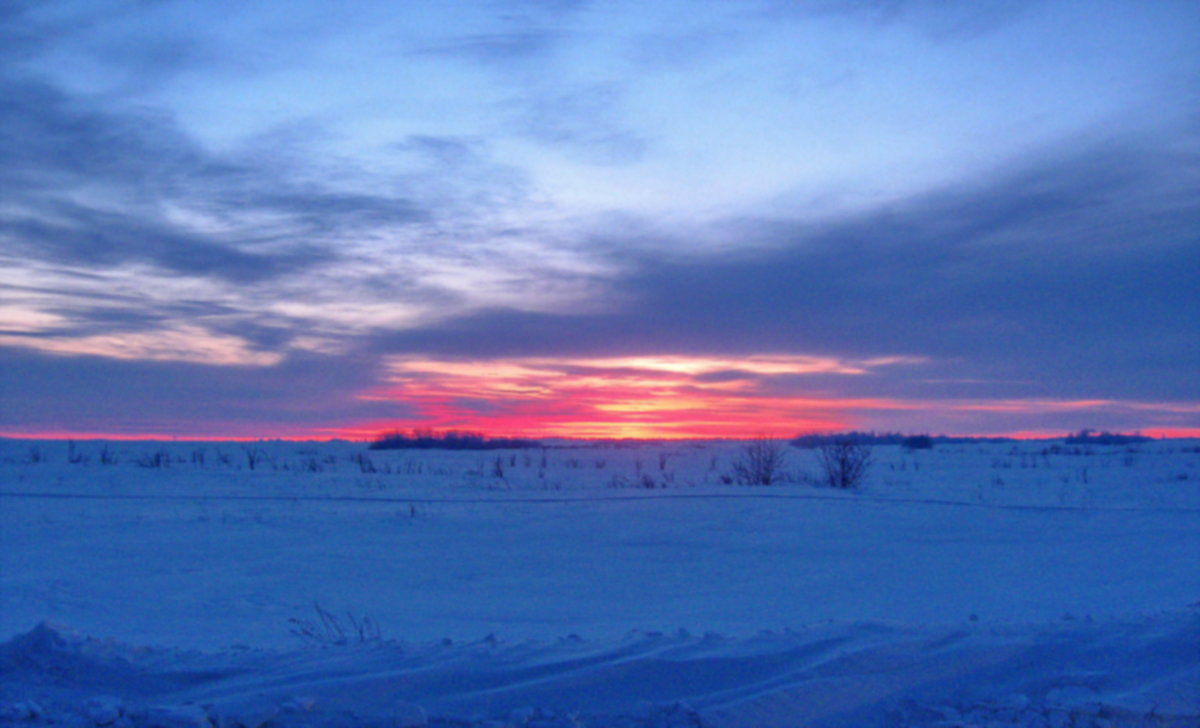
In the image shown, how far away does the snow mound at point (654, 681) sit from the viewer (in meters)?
4.59

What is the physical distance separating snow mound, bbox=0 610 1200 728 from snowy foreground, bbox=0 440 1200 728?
2cm

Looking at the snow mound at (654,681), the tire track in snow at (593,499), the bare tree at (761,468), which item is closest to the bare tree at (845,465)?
the bare tree at (761,468)

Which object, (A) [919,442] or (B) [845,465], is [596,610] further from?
(A) [919,442]

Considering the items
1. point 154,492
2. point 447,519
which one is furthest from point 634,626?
point 154,492

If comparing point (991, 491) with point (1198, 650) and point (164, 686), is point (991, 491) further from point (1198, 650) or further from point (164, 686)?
point (164, 686)

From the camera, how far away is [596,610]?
870 centimetres

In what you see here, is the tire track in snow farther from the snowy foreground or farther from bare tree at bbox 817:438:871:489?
bare tree at bbox 817:438:871:489

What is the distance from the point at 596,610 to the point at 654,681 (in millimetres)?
3543

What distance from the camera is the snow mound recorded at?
4.59 metres

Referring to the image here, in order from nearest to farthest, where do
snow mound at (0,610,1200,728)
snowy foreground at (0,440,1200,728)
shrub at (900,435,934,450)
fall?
snow mound at (0,610,1200,728)
snowy foreground at (0,440,1200,728)
shrub at (900,435,934,450)

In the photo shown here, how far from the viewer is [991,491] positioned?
22.5 m

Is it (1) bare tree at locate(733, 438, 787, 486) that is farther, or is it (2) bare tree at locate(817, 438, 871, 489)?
(1) bare tree at locate(733, 438, 787, 486)

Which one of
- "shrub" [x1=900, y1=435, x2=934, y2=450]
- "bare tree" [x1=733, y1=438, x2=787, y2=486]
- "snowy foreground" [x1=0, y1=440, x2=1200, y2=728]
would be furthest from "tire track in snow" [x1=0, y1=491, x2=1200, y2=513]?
"shrub" [x1=900, y1=435, x2=934, y2=450]

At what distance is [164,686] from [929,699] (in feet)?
14.7
